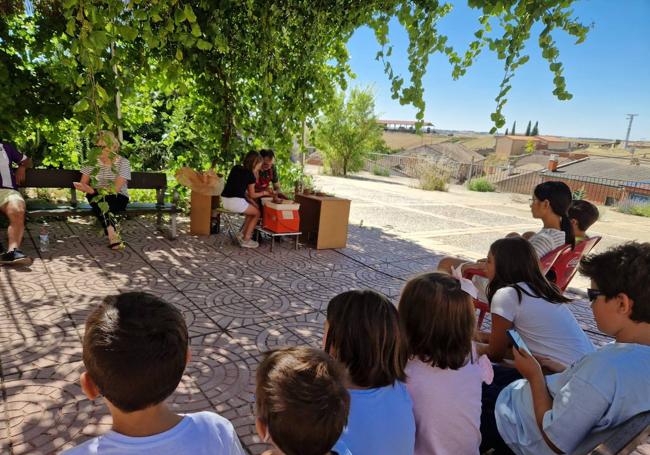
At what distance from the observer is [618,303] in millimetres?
1644

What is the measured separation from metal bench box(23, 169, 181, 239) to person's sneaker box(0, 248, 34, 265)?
1041mm

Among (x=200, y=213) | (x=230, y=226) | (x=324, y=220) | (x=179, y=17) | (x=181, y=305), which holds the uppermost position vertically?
(x=179, y=17)

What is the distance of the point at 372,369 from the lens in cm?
159

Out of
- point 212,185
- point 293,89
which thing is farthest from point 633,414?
point 212,185

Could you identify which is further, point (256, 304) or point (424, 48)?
point (256, 304)

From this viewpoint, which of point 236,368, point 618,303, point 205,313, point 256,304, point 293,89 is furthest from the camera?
point 293,89

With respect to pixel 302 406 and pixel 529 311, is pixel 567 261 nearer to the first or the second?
pixel 529 311

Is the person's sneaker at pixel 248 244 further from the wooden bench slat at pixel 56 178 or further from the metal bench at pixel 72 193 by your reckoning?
the wooden bench slat at pixel 56 178

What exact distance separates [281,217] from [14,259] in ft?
11.2

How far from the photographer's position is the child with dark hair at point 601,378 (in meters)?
1.45

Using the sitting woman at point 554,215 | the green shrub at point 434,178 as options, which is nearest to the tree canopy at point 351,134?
the green shrub at point 434,178

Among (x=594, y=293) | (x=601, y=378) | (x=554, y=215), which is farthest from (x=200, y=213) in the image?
(x=601, y=378)

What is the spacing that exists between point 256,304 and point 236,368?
124 centimetres

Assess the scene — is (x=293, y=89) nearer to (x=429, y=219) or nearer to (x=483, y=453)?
(x=483, y=453)
